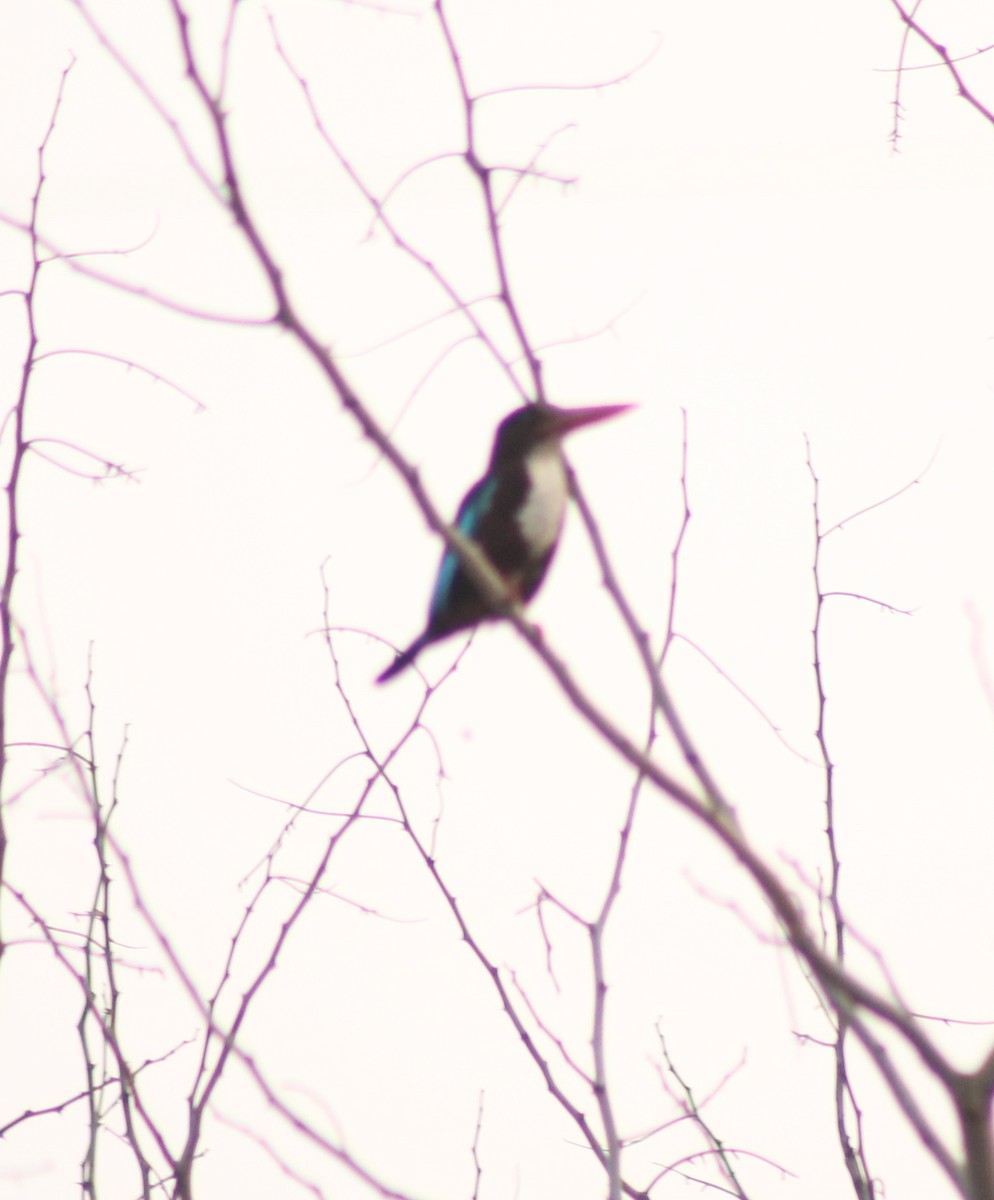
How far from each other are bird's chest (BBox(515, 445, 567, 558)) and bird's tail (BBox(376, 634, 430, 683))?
34 cm

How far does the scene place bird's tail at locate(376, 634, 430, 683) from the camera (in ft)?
10.9

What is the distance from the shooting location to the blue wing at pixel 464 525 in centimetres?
354

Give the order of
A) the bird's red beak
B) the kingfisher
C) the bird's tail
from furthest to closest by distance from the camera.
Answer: the kingfisher
the bird's tail
the bird's red beak

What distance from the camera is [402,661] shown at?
10.9 ft

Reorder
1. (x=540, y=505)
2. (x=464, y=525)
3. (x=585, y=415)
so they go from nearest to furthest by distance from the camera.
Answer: (x=585, y=415), (x=540, y=505), (x=464, y=525)

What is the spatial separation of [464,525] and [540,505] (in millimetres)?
223

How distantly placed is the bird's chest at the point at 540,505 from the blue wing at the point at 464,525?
0.10 metres

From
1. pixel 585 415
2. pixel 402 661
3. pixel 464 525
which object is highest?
pixel 464 525

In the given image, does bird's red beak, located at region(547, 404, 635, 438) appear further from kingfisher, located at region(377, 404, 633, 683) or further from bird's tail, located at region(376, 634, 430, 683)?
bird's tail, located at region(376, 634, 430, 683)

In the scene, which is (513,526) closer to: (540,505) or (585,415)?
(540,505)

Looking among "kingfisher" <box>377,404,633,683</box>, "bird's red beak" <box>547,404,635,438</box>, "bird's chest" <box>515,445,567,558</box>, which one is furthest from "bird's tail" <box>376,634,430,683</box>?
"bird's red beak" <box>547,404,635,438</box>

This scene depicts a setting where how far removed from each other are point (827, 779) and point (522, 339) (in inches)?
33.9

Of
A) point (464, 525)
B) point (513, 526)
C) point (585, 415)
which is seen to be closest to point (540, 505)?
point (513, 526)

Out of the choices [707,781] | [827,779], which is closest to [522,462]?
[827,779]
